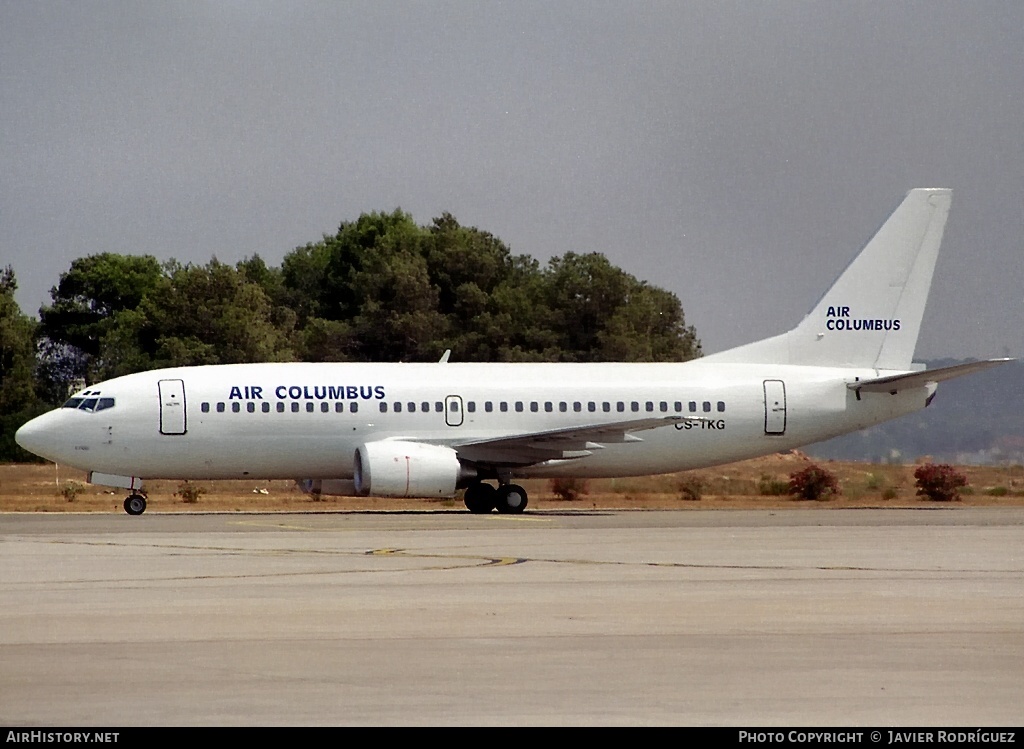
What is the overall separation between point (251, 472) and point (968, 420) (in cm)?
9122

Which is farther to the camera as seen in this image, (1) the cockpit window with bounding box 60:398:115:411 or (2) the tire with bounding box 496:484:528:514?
(2) the tire with bounding box 496:484:528:514

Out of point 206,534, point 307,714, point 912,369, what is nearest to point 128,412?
point 206,534

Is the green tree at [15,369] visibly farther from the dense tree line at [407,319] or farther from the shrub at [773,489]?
the shrub at [773,489]

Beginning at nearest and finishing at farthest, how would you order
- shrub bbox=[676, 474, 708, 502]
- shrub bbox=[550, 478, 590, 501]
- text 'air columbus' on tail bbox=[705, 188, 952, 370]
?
text 'air columbus' on tail bbox=[705, 188, 952, 370] < shrub bbox=[550, 478, 590, 501] < shrub bbox=[676, 474, 708, 502]

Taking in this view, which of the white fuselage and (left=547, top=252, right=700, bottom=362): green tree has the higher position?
(left=547, top=252, right=700, bottom=362): green tree

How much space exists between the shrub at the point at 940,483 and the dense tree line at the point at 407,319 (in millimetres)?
28863

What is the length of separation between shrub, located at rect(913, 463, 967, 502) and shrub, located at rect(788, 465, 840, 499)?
102 inches

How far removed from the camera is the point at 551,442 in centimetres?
3828

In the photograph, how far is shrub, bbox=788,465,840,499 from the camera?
4925 cm

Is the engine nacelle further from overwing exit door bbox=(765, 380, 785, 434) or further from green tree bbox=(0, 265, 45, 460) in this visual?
green tree bbox=(0, 265, 45, 460)

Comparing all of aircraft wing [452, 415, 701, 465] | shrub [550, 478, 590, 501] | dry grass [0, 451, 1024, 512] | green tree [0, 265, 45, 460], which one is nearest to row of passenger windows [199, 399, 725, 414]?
aircraft wing [452, 415, 701, 465]

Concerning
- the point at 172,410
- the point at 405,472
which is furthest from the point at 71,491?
the point at 405,472

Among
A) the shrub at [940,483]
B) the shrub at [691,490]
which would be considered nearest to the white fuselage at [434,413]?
the shrub at [691,490]
